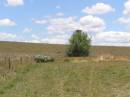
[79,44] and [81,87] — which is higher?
[79,44]

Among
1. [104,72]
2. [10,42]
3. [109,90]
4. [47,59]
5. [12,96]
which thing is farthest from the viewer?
[10,42]

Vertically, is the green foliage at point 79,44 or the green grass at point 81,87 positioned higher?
the green foliage at point 79,44

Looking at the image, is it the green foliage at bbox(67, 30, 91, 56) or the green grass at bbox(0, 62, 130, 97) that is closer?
the green grass at bbox(0, 62, 130, 97)

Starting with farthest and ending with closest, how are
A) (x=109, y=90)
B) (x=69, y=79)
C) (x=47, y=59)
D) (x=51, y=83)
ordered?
(x=47, y=59) < (x=69, y=79) < (x=51, y=83) < (x=109, y=90)

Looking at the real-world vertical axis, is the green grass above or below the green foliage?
below

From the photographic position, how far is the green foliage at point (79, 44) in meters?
67.0

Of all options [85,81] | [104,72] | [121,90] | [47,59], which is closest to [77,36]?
[47,59]

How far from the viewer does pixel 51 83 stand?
88.1 feet

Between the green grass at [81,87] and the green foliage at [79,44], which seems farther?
the green foliage at [79,44]

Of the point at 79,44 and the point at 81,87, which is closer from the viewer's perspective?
the point at 81,87

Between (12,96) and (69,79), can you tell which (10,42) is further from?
(12,96)

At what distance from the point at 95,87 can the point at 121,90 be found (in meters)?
1.87

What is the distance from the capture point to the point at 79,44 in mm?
66750

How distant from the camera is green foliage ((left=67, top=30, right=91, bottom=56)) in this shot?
220 ft
